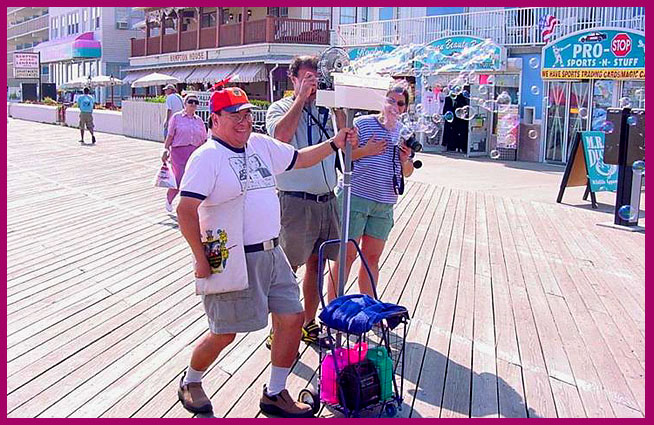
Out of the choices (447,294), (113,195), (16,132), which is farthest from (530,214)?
(16,132)

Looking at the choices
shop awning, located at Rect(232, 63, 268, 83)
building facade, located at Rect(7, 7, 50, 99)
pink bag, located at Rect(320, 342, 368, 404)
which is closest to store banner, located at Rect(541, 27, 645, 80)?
pink bag, located at Rect(320, 342, 368, 404)

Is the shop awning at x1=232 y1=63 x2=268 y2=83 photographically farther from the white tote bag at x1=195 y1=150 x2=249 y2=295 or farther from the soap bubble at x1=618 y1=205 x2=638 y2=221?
the white tote bag at x1=195 y1=150 x2=249 y2=295

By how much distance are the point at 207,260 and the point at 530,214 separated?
288 inches

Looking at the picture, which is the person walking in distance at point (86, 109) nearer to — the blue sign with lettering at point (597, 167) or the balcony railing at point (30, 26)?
the blue sign with lettering at point (597, 167)

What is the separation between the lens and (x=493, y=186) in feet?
42.9

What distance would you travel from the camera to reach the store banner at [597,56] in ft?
50.2

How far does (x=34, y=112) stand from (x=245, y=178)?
34805 millimetres

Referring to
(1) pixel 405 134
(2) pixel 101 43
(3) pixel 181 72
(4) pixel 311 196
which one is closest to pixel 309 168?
(4) pixel 311 196

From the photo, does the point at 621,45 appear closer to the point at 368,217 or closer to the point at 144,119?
the point at 368,217

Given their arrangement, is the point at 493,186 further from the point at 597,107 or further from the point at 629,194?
the point at 597,107

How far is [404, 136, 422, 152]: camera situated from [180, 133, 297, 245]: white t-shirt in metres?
1.05

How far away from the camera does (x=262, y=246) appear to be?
361 centimetres

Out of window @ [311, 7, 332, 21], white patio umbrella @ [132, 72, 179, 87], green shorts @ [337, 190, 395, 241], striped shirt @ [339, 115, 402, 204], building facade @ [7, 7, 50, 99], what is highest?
building facade @ [7, 7, 50, 99]

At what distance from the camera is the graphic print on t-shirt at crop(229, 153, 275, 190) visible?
11.4ft
